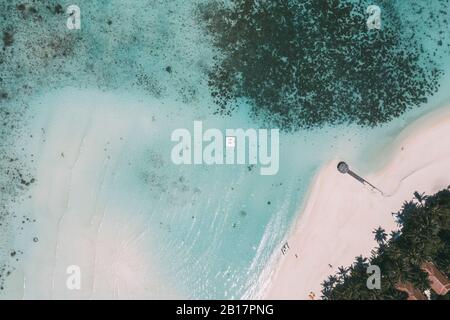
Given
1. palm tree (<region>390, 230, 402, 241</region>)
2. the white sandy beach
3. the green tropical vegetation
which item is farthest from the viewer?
the white sandy beach

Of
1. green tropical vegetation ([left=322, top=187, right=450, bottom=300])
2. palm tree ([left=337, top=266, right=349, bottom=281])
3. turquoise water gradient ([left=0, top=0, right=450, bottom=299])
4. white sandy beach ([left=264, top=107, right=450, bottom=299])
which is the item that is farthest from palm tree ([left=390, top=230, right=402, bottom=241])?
turquoise water gradient ([left=0, top=0, right=450, bottom=299])

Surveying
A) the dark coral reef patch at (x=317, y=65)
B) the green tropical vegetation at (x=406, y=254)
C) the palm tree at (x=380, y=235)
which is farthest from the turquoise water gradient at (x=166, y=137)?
the green tropical vegetation at (x=406, y=254)

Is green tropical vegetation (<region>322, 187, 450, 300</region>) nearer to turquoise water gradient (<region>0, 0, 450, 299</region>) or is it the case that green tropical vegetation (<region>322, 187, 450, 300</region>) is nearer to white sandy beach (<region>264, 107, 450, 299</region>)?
white sandy beach (<region>264, 107, 450, 299</region>)

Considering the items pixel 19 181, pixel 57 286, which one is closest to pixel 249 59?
pixel 19 181

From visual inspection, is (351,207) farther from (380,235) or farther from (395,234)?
(395,234)

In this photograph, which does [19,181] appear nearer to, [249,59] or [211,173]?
[211,173]
